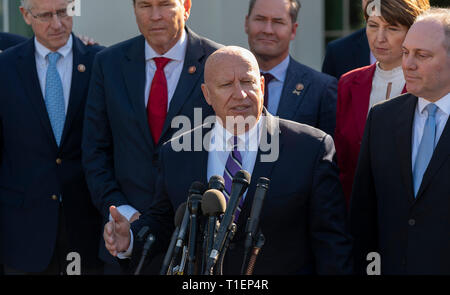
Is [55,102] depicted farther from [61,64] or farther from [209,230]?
[209,230]

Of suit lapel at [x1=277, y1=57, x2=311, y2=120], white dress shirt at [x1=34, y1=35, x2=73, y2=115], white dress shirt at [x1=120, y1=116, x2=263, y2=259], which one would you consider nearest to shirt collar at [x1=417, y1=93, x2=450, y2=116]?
white dress shirt at [x1=120, y1=116, x2=263, y2=259]

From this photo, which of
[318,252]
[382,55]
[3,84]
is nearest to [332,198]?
[318,252]

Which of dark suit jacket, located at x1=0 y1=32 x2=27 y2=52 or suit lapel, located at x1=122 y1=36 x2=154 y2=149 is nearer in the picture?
suit lapel, located at x1=122 y1=36 x2=154 y2=149

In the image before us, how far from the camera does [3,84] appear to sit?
5.11 meters

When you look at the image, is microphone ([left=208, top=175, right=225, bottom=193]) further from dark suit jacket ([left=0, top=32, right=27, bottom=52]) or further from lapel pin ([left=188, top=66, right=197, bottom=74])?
dark suit jacket ([left=0, top=32, right=27, bottom=52])

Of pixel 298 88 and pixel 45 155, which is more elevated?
pixel 298 88

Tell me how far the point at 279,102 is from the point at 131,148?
0.93m

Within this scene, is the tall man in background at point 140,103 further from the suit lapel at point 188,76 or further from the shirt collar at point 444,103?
the shirt collar at point 444,103

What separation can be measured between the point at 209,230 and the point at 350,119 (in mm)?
1965

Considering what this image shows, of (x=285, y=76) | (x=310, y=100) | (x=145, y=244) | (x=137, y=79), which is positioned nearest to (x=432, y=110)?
(x=310, y=100)

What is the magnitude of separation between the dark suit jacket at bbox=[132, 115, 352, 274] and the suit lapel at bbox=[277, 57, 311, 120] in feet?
2.92

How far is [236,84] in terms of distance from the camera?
380 centimetres

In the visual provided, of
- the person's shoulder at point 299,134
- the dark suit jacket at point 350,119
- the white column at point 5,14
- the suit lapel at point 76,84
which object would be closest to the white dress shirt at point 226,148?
the person's shoulder at point 299,134

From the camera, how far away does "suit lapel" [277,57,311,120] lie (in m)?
4.77
